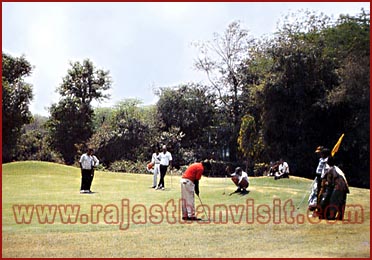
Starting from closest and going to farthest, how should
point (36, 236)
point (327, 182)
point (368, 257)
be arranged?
point (368, 257), point (36, 236), point (327, 182)

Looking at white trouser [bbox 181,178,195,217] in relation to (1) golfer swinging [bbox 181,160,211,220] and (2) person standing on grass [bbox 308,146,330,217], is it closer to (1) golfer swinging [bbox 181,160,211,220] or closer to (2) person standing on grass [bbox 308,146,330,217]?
(1) golfer swinging [bbox 181,160,211,220]

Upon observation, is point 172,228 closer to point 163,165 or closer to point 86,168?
point 86,168

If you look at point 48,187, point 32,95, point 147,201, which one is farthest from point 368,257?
point 32,95

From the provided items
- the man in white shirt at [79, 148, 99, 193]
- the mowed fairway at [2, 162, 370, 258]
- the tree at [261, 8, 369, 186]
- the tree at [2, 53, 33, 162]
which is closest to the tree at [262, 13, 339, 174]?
the tree at [261, 8, 369, 186]

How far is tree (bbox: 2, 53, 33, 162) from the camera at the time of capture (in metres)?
27.3

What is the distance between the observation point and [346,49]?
77.4 feet

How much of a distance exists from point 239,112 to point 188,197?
1835 centimetres

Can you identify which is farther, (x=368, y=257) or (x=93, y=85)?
(x=93, y=85)

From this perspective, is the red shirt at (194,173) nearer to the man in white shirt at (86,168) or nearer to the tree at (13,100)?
the man in white shirt at (86,168)

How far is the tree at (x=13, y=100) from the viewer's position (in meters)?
27.3

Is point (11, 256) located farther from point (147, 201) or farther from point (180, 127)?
point (180, 127)

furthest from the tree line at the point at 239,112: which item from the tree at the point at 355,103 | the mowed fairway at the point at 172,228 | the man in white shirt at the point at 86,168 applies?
the man in white shirt at the point at 86,168

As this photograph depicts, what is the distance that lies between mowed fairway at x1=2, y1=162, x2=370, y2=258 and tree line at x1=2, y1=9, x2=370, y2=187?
4.39 metres

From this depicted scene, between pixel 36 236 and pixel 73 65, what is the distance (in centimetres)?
2180
